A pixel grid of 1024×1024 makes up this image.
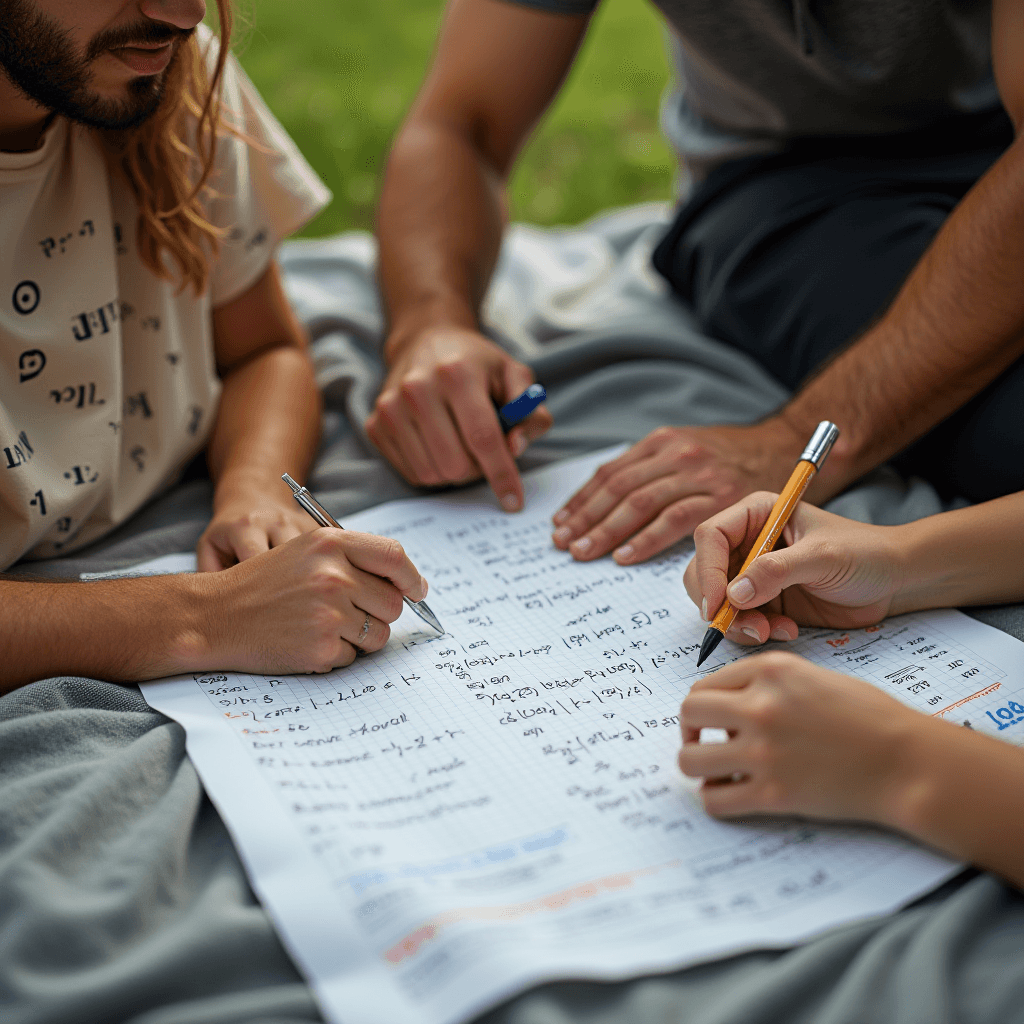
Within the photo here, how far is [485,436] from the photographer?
1152 mm

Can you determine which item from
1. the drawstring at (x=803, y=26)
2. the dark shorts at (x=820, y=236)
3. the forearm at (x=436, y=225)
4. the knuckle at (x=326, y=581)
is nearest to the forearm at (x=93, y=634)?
the knuckle at (x=326, y=581)

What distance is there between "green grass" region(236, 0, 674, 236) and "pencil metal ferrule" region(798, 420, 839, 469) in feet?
6.05

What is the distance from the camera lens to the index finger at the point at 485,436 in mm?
1153

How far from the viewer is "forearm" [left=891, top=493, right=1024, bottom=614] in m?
0.93

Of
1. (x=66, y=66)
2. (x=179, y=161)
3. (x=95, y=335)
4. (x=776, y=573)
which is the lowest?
(x=776, y=573)

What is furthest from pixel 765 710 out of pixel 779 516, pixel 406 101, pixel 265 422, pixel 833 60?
pixel 406 101

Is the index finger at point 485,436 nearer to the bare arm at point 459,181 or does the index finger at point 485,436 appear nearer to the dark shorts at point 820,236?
the bare arm at point 459,181

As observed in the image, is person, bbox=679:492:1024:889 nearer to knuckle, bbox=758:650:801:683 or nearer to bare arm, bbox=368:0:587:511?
knuckle, bbox=758:650:801:683

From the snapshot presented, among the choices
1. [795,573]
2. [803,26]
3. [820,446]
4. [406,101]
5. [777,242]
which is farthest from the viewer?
[406,101]

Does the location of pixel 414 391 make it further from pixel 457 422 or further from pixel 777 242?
pixel 777 242

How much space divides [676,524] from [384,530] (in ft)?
1.08

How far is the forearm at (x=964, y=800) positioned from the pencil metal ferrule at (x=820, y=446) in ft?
1.10

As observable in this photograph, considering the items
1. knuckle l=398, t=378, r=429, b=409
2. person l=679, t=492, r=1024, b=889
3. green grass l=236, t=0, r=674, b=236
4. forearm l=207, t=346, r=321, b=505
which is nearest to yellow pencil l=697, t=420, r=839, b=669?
person l=679, t=492, r=1024, b=889

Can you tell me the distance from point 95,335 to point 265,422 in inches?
9.2
